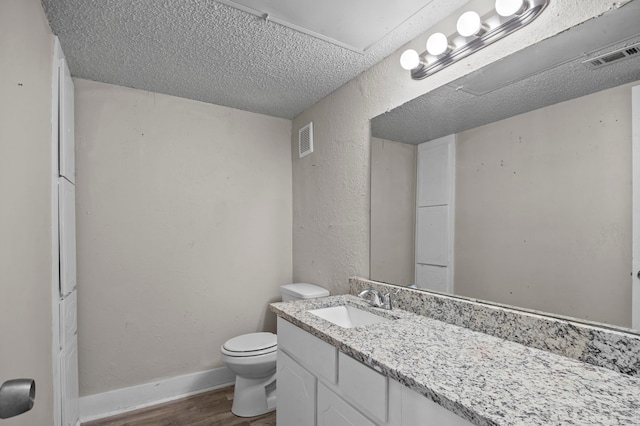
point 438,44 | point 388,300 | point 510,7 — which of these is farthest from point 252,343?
point 510,7

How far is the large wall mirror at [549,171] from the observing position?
1025 millimetres

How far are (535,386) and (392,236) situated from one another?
108cm

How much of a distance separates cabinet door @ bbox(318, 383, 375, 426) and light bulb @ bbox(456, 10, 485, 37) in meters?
1.55

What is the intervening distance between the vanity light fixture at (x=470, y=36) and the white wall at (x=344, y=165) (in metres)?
0.03

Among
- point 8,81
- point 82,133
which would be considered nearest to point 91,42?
point 82,133

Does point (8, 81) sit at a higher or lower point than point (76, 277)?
higher

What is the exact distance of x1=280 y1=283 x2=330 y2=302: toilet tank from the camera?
2.33m

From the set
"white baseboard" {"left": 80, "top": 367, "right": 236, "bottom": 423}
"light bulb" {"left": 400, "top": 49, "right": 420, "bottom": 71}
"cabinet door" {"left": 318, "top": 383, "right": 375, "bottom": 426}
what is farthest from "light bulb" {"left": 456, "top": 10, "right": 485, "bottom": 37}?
"white baseboard" {"left": 80, "top": 367, "right": 236, "bottom": 423}

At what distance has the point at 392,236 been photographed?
1876 millimetres

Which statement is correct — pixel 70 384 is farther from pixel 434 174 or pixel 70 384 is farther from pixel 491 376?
pixel 434 174

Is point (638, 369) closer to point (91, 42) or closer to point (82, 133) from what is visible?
point (91, 42)

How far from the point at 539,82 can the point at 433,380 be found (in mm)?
1148

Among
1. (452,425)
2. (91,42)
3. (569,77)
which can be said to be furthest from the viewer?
(91,42)

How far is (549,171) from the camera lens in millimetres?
1180
